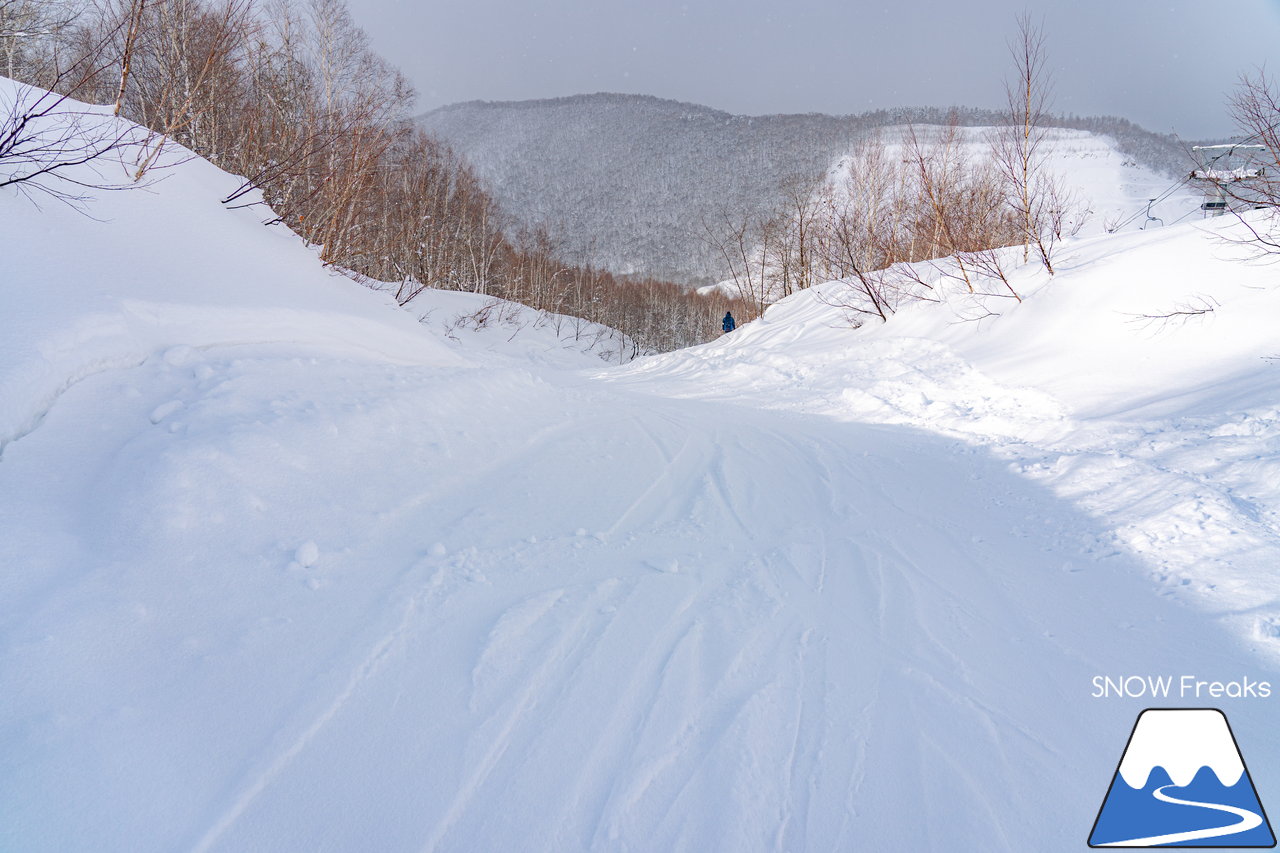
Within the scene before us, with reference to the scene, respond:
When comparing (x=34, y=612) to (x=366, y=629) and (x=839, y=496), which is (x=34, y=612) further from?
(x=839, y=496)

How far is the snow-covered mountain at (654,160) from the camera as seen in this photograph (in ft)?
283

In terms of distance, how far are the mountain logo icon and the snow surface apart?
0.06 m

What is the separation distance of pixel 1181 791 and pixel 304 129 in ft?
47.7

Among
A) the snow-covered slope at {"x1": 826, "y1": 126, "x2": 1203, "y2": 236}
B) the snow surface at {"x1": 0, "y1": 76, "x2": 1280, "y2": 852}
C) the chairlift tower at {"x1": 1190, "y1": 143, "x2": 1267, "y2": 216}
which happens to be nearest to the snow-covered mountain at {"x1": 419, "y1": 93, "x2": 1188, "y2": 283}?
the snow-covered slope at {"x1": 826, "y1": 126, "x2": 1203, "y2": 236}

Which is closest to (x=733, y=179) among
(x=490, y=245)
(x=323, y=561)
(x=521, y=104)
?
(x=521, y=104)

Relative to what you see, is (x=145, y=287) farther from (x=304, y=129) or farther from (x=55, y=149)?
(x=304, y=129)

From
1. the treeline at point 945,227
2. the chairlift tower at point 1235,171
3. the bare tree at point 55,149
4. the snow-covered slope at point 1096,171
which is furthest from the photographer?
the snow-covered slope at point 1096,171

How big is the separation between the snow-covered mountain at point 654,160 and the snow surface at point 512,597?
7688 cm

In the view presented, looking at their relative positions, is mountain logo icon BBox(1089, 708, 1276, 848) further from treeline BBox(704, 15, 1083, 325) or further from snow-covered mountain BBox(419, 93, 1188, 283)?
snow-covered mountain BBox(419, 93, 1188, 283)

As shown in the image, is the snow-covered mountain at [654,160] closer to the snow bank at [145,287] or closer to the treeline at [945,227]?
the treeline at [945,227]

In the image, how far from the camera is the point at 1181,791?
6.48ft

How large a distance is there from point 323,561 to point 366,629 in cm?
57

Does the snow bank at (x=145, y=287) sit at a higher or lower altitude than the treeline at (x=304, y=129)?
lower

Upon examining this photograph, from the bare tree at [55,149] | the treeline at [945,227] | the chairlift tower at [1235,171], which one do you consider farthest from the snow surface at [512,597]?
the treeline at [945,227]
